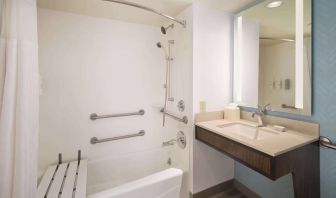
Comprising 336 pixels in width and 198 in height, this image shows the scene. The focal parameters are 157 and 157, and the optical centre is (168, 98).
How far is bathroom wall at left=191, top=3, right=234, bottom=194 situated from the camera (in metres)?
1.64

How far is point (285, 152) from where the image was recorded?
101 cm

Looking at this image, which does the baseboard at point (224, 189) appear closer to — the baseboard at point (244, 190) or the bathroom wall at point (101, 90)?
the baseboard at point (244, 190)

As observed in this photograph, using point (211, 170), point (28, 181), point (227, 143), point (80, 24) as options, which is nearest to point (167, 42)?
point (80, 24)

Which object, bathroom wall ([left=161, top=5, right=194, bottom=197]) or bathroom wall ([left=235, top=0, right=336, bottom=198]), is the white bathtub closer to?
bathroom wall ([left=161, top=5, right=194, bottom=197])

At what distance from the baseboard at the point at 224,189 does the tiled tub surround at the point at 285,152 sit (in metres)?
0.67

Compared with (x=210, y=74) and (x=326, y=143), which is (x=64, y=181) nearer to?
A: (x=210, y=74)

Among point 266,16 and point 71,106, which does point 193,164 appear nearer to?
point 71,106

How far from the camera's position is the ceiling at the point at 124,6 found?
152cm

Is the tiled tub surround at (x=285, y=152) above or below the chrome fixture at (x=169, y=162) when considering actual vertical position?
above

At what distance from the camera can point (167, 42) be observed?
6.97 ft

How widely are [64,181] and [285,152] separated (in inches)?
68.4

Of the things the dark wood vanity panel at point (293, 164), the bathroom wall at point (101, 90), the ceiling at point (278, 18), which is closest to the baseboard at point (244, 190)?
the dark wood vanity panel at point (293, 164)

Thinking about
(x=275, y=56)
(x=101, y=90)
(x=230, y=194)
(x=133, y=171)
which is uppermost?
(x=275, y=56)

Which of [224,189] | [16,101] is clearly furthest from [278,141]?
[16,101]
